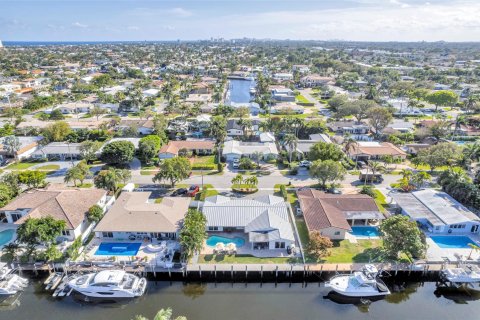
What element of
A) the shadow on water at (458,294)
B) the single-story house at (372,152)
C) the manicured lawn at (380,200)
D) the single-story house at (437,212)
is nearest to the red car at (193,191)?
the manicured lawn at (380,200)

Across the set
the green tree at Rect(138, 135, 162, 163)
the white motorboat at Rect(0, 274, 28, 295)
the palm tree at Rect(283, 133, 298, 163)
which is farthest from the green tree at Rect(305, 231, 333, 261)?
the green tree at Rect(138, 135, 162, 163)

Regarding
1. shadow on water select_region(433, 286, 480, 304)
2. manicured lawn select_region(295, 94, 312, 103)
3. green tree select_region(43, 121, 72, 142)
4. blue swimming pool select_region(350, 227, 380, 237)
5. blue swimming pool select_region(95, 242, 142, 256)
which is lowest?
shadow on water select_region(433, 286, 480, 304)

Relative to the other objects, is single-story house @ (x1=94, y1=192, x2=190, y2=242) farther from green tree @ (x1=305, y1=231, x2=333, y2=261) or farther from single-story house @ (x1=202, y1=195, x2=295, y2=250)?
green tree @ (x1=305, y1=231, x2=333, y2=261)

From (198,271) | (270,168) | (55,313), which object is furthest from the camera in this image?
(270,168)

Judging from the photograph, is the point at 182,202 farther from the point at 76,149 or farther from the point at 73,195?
the point at 76,149

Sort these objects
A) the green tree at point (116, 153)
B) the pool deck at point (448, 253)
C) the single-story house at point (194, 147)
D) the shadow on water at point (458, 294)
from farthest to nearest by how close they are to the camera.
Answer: the single-story house at point (194, 147) < the green tree at point (116, 153) < the pool deck at point (448, 253) < the shadow on water at point (458, 294)

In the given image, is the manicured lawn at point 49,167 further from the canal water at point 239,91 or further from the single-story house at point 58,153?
the canal water at point 239,91

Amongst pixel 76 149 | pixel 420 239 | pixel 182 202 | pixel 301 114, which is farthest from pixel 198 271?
pixel 301 114
